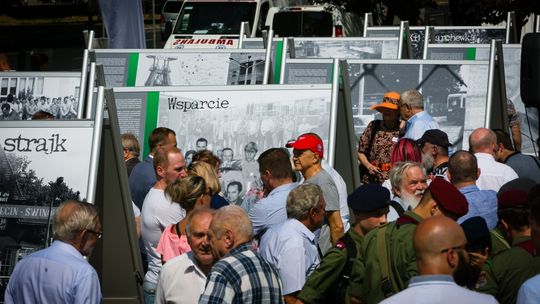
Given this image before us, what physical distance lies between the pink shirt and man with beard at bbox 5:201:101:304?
984 millimetres

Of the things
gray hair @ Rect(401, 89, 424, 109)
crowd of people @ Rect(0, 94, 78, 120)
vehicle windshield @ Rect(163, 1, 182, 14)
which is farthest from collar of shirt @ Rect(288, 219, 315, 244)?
vehicle windshield @ Rect(163, 1, 182, 14)

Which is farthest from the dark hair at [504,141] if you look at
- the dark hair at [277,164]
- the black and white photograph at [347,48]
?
the black and white photograph at [347,48]

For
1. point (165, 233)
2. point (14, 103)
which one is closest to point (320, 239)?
point (165, 233)

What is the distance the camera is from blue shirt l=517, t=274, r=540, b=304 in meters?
5.57

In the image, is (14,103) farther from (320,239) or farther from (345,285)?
(345,285)

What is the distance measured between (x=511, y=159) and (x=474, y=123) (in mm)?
2520

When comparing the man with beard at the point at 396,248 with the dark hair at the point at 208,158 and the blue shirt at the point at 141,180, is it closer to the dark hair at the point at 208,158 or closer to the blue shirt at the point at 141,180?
the dark hair at the point at 208,158

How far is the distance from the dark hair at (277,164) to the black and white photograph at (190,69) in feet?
17.5

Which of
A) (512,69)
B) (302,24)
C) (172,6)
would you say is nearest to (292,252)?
(512,69)

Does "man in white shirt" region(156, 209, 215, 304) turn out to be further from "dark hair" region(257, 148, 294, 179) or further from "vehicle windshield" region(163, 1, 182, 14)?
"vehicle windshield" region(163, 1, 182, 14)

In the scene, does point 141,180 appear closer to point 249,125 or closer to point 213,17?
point 249,125

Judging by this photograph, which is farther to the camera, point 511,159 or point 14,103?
point 14,103

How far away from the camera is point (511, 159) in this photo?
1088cm

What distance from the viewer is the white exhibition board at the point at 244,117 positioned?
1088cm
